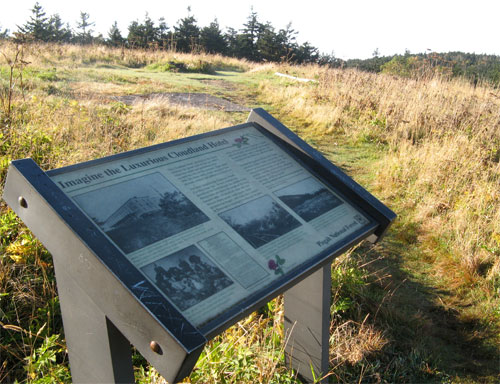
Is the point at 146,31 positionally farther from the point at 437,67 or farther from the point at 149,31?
the point at 437,67

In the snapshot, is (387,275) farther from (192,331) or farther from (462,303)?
(192,331)

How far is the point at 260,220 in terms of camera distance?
1.67m

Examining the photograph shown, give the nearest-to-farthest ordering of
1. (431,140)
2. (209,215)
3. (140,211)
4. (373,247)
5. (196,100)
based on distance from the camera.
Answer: (140,211) → (209,215) → (373,247) → (431,140) → (196,100)

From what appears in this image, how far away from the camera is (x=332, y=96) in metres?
8.54

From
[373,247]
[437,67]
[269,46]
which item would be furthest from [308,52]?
[373,247]

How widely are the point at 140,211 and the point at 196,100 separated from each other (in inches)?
309

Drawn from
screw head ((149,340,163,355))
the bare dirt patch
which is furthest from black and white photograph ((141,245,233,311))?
the bare dirt patch

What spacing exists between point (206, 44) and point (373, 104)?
28613mm

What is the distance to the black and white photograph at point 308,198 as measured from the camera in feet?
→ 6.07

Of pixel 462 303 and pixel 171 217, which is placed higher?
pixel 171 217

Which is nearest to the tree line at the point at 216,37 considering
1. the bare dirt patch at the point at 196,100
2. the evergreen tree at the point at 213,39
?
the evergreen tree at the point at 213,39

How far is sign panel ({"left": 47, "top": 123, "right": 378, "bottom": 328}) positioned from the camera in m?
1.33

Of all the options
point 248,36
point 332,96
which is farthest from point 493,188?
point 248,36

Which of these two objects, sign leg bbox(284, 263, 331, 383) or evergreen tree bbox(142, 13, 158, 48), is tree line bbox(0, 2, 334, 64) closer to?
evergreen tree bbox(142, 13, 158, 48)
